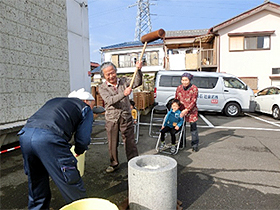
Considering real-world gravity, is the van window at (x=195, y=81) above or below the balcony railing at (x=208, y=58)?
below

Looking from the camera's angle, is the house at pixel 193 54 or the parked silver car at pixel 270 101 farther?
the house at pixel 193 54

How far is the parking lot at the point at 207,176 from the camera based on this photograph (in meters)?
2.59

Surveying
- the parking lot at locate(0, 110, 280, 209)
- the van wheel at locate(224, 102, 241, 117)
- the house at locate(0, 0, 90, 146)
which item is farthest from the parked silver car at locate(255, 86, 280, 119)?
the house at locate(0, 0, 90, 146)

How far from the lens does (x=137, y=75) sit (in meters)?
3.01

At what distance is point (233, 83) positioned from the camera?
9883 millimetres

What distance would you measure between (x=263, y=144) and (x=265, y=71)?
452 inches

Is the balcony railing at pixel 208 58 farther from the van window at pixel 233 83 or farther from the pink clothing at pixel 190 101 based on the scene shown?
the pink clothing at pixel 190 101

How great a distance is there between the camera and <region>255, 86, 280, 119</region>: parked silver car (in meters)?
8.61

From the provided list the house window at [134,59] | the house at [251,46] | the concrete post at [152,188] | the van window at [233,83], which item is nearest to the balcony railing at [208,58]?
the house at [251,46]

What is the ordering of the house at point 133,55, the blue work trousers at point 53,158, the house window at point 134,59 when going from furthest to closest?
the house window at point 134,59
the house at point 133,55
the blue work trousers at point 53,158

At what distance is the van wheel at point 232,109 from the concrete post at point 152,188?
8.61 metres

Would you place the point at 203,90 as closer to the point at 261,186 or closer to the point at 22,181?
the point at 261,186

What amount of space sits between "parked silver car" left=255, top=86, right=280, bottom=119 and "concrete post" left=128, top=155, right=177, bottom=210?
8587mm

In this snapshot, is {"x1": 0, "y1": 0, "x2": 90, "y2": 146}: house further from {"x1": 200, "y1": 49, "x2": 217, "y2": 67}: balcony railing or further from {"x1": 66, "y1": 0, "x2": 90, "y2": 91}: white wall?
{"x1": 200, "y1": 49, "x2": 217, "y2": 67}: balcony railing
